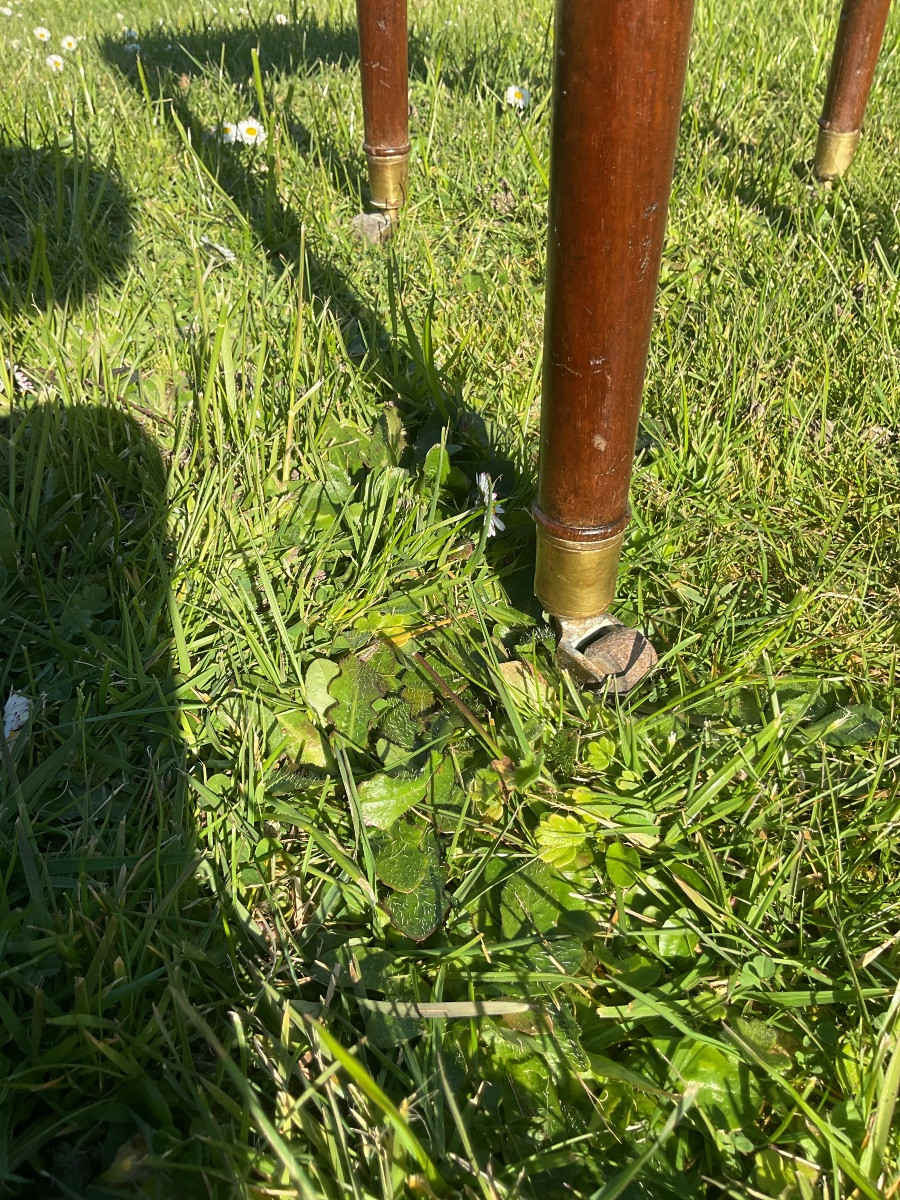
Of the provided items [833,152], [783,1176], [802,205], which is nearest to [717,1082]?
[783,1176]

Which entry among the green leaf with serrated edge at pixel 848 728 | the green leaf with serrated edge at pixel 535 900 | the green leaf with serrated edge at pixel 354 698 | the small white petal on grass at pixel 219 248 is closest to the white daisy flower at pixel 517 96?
the small white petal on grass at pixel 219 248

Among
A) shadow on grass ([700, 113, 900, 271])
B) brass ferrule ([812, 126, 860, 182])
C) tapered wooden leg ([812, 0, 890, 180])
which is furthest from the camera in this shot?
brass ferrule ([812, 126, 860, 182])

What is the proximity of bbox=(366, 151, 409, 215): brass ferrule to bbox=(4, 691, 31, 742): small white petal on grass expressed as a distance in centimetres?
175

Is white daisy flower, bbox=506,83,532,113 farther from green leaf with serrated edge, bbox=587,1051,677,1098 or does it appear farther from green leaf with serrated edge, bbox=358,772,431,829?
green leaf with serrated edge, bbox=587,1051,677,1098

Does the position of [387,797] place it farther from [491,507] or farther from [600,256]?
[600,256]

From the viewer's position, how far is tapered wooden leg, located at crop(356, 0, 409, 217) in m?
2.10

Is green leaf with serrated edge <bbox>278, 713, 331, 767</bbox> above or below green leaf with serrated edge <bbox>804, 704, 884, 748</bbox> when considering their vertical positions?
below

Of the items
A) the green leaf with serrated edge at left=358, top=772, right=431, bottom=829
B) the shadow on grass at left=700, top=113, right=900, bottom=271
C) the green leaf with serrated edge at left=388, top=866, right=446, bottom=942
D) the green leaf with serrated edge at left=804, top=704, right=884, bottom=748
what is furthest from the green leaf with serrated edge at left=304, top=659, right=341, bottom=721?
the shadow on grass at left=700, top=113, right=900, bottom=271

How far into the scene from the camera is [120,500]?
62.9 inches

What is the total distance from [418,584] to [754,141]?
7.88ft

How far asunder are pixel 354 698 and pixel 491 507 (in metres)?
0.41

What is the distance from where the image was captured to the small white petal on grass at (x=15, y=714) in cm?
121

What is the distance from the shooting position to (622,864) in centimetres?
113

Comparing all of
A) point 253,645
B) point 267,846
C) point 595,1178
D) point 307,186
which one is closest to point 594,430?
point 253,645
